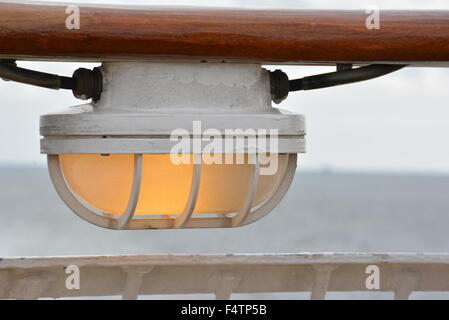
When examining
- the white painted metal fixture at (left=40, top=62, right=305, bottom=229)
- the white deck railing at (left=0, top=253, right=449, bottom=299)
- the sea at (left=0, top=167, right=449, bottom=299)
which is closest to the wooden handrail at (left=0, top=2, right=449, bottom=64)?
the white painted metal fixture at (left=40, top=62, right=305, bottom=229)

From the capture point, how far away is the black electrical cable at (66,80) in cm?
100

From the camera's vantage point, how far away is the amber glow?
1031 millimetres

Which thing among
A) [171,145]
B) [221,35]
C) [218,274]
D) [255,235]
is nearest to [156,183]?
[171,145]

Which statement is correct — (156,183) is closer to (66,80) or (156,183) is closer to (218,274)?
(66,80)

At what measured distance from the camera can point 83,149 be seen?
97 centimetres

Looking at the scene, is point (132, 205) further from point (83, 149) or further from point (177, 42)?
point (177, 42)

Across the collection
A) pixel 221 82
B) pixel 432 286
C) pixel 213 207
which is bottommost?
pixel 432 286

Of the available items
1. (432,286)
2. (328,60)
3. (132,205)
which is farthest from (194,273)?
(328,60)

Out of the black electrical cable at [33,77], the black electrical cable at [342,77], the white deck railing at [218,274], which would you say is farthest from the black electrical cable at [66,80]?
the white deck railing at [218,274]

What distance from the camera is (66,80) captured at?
1038 millimetres

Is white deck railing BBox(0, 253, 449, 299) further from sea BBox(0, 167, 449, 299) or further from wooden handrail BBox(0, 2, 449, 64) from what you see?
sea BBox(0, 167, 449, 299)

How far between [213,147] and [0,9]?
0.27 metres
